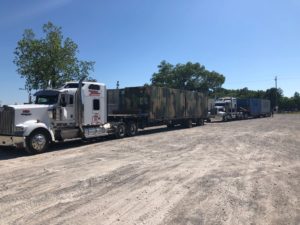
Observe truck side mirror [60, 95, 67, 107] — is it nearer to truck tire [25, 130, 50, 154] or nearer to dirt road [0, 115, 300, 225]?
truck tire [25, 130, 50, 154]

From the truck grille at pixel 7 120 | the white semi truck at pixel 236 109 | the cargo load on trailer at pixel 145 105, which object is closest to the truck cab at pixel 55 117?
the truck grille at pixel 7 120

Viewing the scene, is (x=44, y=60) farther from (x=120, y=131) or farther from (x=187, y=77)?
(x=187, y=77)

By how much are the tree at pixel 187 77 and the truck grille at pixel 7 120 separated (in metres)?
80.1

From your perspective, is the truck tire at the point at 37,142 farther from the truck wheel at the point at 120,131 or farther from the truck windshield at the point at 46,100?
the truck wheel at the point at 120,131

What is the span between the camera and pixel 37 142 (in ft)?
46.5

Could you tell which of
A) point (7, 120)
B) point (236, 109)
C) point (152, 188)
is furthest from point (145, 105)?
point (236, 109)

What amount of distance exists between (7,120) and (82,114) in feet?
12.7

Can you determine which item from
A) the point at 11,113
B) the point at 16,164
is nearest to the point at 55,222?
the point at 16,164

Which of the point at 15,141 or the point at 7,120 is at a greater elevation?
the point at 7,120

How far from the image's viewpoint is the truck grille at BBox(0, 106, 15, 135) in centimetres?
1380

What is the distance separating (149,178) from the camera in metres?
9.09

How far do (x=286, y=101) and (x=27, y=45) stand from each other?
98553 millimetres

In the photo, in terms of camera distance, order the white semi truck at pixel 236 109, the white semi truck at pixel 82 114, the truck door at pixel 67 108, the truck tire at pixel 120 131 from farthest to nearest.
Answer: the white semi truck at pixel 236 109 < the truck tire at pixel 120 131 < the truck door at pixel 67 108 < the white semi truck at pixel 82 114

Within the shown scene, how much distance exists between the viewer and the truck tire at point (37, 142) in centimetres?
1390
